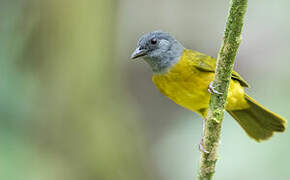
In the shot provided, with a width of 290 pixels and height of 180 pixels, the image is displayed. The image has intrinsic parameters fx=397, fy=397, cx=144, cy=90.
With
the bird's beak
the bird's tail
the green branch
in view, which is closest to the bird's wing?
the bird's tail

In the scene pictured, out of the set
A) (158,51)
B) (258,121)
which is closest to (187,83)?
(158,51)

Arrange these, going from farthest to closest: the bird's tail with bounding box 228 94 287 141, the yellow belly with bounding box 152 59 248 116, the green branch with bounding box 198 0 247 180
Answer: the bird's tail with bounding box 228 94 287 141, the yellow belly with bounding box 152 59 248 116, the green branch with bounding box 198 0 247 180

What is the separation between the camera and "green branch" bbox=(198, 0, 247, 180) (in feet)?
6.89

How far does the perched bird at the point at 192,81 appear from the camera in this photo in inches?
134

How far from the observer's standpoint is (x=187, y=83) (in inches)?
133

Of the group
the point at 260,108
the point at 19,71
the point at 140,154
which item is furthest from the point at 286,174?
the point at 19,71

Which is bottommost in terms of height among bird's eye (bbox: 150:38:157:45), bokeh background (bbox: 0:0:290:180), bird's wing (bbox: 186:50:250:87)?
bokeh background (bbox: 0:0:290:180)

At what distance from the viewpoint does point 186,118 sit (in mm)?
4395

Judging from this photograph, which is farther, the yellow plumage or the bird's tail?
the bird's tail

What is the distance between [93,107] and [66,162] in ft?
2.27

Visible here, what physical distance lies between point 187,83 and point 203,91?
0.15m

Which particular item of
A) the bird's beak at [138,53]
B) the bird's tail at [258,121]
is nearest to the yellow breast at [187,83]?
the bird's beak at [138,53]

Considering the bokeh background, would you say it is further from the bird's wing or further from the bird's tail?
the bird's wing

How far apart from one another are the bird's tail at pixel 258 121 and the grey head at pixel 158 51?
805 millimetres
